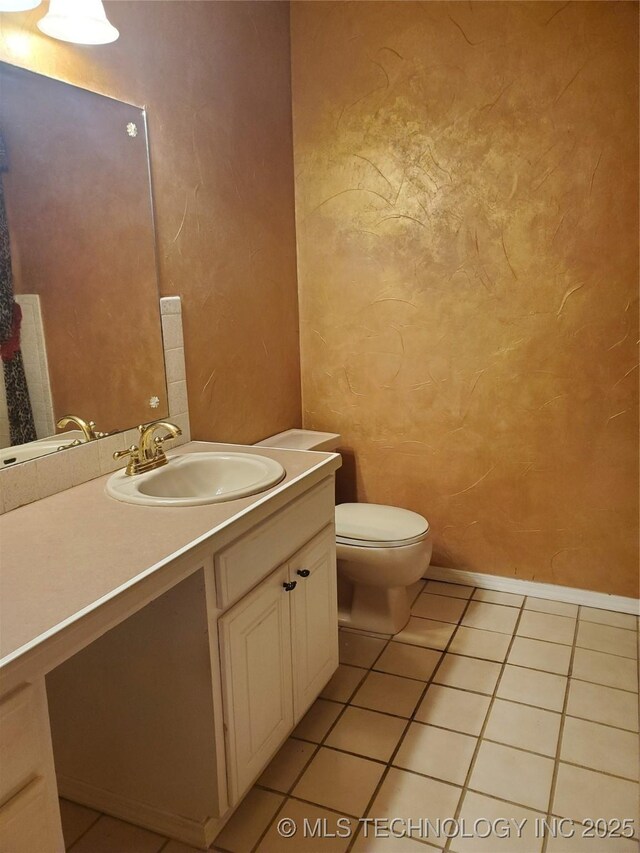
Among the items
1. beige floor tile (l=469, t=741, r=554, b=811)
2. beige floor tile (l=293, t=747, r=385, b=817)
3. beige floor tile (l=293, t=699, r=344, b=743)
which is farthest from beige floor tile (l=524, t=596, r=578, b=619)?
beige floor tile (l=293, t=747, r=385, b=817)

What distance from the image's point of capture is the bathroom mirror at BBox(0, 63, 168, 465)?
4.83ft

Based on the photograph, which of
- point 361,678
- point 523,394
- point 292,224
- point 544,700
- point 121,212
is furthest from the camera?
point 292,224

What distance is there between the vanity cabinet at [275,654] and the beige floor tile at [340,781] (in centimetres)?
13

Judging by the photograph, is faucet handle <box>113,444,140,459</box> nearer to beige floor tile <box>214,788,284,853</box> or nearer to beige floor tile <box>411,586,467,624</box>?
beige floor tile <box>214,788,284,853</box>

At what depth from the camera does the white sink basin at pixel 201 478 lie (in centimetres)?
156

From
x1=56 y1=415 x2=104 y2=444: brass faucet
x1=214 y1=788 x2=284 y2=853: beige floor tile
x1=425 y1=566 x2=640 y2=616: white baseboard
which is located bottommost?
x1=214 y1=788 x2=284 y2=853: beige floor tile

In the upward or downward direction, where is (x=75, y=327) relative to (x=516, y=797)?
upward

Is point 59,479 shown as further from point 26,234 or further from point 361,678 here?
point 361,678

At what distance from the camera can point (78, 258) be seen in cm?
166

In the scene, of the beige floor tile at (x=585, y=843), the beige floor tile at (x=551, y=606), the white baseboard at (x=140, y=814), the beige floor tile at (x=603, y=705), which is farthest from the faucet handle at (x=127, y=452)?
the beige floor tile at (x=551, y=606)

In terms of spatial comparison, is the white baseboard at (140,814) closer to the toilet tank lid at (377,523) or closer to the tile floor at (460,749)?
the tile floor at (460,749)

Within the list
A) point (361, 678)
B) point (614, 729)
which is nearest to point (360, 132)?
point (361, 678)

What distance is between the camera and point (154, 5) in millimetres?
1865

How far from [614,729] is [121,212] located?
2053 mm
